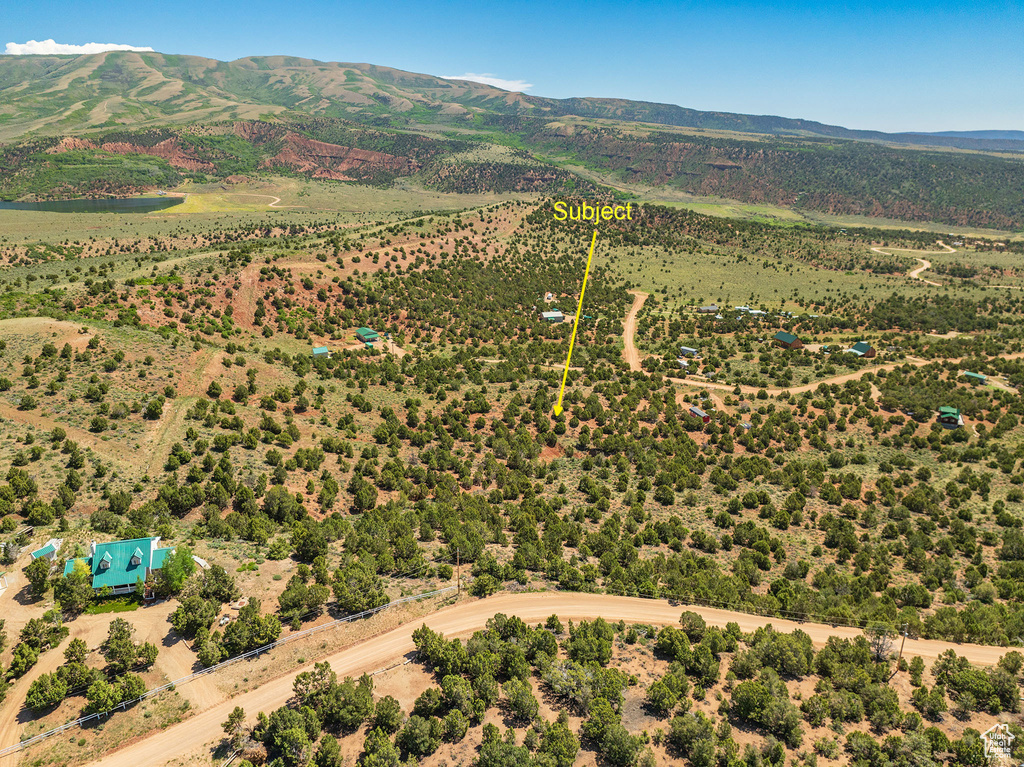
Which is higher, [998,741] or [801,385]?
[998,741]

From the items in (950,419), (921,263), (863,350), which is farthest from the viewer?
(921,263)

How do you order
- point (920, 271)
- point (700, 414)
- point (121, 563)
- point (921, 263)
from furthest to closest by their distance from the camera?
point (921, 263) → point (920, 271) → point (700, 414) → point (121, 563)

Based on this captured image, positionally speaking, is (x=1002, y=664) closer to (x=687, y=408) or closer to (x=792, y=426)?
(x=792, y=426)

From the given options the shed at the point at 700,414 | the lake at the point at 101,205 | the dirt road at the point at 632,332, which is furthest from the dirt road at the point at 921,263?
the lake at the point at 101,205

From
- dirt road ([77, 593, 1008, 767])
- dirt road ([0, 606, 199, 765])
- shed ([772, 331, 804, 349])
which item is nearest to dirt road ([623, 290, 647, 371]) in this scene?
shed ([772, 331, 804, 349])

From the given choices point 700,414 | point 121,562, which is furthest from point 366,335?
point 121,562

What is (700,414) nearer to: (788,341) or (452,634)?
(788,341)

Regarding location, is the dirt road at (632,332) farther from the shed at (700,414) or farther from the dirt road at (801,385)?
the shed at (700,414)
